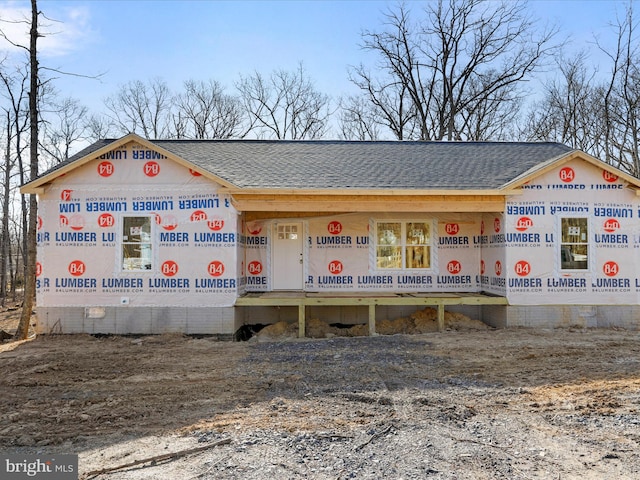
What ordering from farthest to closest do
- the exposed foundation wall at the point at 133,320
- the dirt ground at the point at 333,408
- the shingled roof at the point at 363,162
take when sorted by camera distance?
the shingled roof at the point at 363,162 → the exposed foundation wall at the point at 133,320 → the dirt ground at the point at 333,408

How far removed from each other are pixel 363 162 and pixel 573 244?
5817 mm

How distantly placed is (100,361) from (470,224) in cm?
963

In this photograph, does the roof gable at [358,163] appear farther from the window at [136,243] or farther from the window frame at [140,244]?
the window at [136,243]

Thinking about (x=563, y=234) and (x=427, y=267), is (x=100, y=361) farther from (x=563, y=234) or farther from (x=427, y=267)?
(x=563, y=234)

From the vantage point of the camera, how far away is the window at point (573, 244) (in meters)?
11.3

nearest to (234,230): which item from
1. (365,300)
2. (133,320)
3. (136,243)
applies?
(136,243)

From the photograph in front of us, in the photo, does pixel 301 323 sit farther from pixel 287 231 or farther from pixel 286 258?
pixel 287 231

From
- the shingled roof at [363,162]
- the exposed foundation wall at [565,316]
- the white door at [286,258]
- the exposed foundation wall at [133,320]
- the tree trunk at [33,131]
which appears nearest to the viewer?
the exposed foundation wall at [133,320]

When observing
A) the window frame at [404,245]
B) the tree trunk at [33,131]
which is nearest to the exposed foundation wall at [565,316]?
the window frame at [404,245]

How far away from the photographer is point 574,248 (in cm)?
1135

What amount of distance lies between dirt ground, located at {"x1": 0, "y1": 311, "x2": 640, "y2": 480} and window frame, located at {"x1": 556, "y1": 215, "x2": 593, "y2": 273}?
1.97 m

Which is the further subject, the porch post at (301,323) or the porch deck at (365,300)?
the porch post at (301,323)

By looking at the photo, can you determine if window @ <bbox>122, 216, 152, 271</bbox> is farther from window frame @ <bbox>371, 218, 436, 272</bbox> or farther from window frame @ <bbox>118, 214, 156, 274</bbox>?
window frame @ <bbox>371, 218, 436, 272</bbox>

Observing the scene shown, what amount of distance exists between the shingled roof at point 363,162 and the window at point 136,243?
6.19 feet
